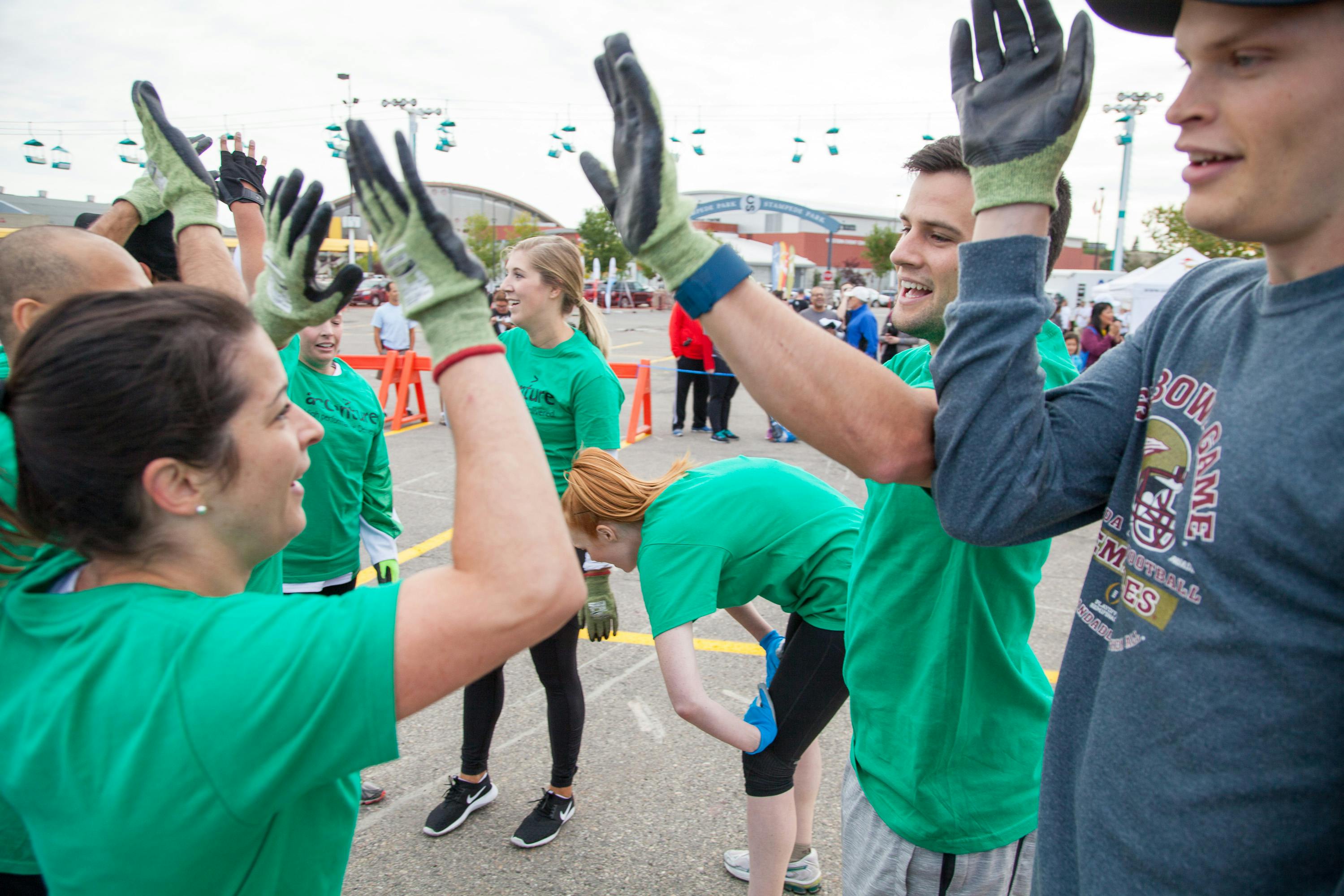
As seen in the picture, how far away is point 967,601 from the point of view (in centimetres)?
158

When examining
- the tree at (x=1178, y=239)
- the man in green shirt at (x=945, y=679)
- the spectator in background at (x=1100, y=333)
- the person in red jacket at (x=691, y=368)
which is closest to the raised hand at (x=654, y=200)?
the man in green shirt at (x=945, y=679)

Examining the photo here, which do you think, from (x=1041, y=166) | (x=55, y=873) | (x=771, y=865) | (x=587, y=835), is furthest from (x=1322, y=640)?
(x=587, y=835)

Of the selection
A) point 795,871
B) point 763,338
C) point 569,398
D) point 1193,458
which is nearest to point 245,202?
point 569,398

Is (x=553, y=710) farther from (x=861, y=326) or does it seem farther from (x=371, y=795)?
(x=861, y=326)

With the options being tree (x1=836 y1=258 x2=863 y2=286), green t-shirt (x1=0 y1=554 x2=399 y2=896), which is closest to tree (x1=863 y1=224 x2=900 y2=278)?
tree (x1=836 y1=258 x2=863 y2=286)

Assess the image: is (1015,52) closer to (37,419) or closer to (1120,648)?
(1120,648)

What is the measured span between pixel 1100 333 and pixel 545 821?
11.5m

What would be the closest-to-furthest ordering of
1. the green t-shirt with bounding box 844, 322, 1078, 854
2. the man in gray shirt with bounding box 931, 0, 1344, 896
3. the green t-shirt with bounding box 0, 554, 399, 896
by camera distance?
the man in gray shirt with bounding box 931, 0, 1344, 896
the green t-shirt with bounding box 0, 554, 399, 896
the green t-shirt with bounding box 844, 322, 1078, 854

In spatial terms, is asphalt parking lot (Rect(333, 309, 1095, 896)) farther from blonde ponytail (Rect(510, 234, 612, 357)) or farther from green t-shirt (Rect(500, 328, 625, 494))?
blonde ponytail (Rect(510, 234, 612, 357))

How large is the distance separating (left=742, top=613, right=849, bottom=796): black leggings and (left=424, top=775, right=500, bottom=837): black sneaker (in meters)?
1.24

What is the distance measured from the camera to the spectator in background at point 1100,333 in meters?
11.3

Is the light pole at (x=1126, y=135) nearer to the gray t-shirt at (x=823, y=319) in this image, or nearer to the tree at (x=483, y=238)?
the gray t-shirt at (x=823, y=319)

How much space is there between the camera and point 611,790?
10.8ft

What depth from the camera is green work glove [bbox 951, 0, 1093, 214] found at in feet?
3.16
